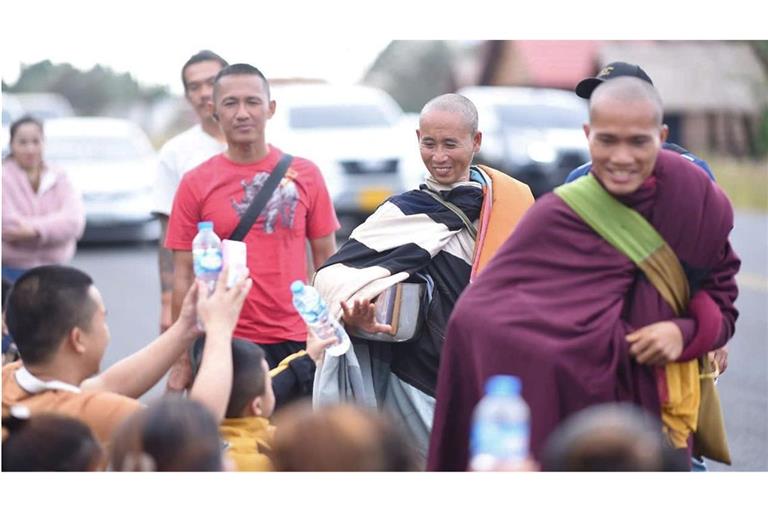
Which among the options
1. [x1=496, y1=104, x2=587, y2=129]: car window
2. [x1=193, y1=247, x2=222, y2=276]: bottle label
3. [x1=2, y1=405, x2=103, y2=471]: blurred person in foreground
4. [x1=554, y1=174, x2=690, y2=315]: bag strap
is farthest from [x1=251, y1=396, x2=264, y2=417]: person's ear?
[x1=496, y1=104, x2=587, y2=129]: car window

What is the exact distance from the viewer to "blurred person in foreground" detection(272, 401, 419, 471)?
11.8ft

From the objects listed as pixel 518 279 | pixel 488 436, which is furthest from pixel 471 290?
pixel 488 436

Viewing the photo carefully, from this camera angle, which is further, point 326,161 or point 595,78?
point 326,161

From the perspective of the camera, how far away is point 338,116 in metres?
21.7

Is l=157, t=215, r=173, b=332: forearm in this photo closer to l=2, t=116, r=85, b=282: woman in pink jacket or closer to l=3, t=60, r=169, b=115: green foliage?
l=2, t=116, r=85, b=282: woman in pink jacket

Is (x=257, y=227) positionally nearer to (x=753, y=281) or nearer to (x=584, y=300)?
(x=584, y=300)

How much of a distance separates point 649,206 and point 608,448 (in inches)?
53.7

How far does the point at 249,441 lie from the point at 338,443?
141 cm

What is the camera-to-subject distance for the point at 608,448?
11.4ft

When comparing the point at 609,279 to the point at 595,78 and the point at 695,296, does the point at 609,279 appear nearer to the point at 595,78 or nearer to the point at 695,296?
the point at 695,296

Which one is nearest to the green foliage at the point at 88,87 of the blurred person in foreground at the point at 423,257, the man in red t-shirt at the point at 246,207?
the man in red t-shirt at the point at 246,207

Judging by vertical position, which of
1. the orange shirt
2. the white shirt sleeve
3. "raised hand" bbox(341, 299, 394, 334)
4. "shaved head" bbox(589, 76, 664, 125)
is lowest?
the orange shirt

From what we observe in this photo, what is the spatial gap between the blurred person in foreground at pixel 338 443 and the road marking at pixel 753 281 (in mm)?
13297

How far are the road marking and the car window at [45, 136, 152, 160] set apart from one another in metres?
8.75
